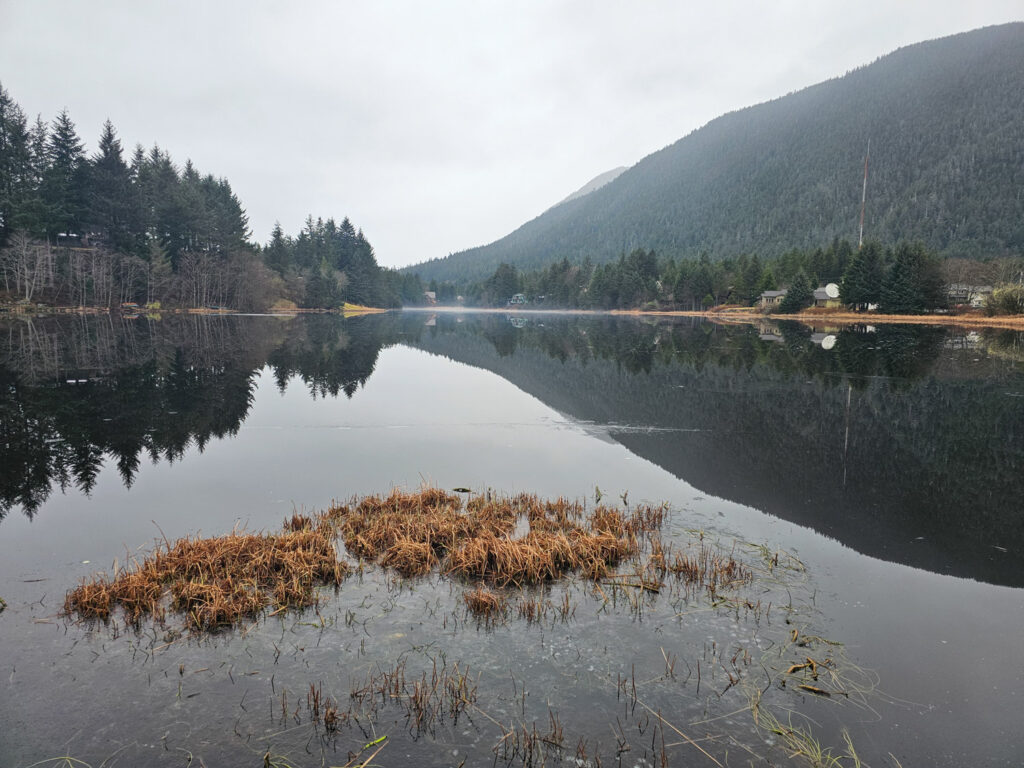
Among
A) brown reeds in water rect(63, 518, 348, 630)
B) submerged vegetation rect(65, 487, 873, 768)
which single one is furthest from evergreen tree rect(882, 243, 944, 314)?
brown reeds in water rect(63, 518, 348, 630)

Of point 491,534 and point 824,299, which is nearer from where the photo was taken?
point 491,534

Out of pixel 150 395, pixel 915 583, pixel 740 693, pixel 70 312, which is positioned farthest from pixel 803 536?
pixel 70 312

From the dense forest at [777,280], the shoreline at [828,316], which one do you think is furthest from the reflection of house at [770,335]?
the dense forest at [777,280]

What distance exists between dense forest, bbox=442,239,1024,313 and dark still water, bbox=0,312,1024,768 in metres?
70.3

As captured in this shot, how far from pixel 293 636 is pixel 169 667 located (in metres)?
1.09

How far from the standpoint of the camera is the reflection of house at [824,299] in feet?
301

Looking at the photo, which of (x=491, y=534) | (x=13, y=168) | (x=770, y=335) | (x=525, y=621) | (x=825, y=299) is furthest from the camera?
(x=825, y=299)

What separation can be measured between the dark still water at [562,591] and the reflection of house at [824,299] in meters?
82.7

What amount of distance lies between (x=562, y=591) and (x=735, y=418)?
454 inches

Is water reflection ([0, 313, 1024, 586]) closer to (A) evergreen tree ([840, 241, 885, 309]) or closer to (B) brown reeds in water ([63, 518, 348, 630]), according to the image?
(B) brown reeds in water ([63, 518, 348, 630])

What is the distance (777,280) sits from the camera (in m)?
111

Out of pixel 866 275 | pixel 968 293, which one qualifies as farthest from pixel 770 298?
pixel 968 293

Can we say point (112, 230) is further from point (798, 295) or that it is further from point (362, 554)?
point (798, 295)

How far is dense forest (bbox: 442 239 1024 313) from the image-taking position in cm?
7600
